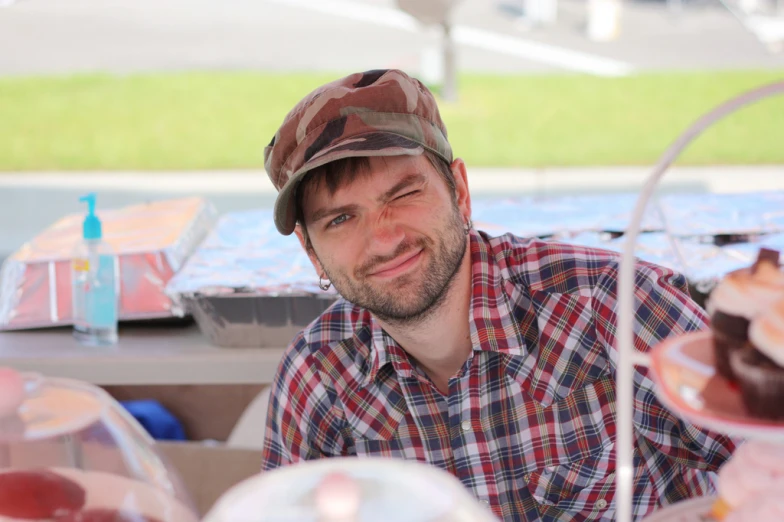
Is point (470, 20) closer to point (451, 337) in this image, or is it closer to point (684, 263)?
point (684, 263)

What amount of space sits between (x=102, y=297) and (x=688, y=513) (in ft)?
5.82

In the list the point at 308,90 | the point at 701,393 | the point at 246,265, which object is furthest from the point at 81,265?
the point at 308,90

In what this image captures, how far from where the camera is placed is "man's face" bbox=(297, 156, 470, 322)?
58.6 inches

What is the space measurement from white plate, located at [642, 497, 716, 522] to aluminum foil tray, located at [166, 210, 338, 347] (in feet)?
4.65

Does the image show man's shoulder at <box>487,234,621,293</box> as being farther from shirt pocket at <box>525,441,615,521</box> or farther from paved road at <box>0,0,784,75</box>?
paved road at <box>0,0,784,75</box>

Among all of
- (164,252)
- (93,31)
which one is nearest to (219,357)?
(164,252)

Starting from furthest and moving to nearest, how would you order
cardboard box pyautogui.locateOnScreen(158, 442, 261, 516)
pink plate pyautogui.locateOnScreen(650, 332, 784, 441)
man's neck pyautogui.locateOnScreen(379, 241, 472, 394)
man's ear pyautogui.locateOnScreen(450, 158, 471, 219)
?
cardboard box pyautogui.locateOnScreen(158, 442, 261, 516)
man's ear pyautogui.locateOnScreen(450, 158, 471, 219)
man's neck pyautogui.locateOnScreen(379, 241, 472, 394)
pink plate pyautogui.locateOnScreen(650, 332, 784, 441)

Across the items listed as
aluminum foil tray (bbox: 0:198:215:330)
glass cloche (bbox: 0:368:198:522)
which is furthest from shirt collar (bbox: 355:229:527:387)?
aluminum foil tray (bbox: 0:198:215:330)

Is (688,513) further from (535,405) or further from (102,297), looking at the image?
(102,297)

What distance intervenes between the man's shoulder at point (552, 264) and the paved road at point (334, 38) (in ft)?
20.1

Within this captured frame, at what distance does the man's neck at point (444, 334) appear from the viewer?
1.52 meters

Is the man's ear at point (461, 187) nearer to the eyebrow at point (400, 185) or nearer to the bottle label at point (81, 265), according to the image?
the eyebrow at point (400, 185)

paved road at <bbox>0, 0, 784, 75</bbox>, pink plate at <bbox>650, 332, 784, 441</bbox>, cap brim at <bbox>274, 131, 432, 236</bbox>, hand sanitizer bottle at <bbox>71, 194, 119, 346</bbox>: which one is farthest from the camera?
paved road at <bbox>0, 0, 784, 75</bbox>

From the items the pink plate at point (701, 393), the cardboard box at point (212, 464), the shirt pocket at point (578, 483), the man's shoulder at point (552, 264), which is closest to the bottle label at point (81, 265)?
the cardboard box at point (212, 464)
